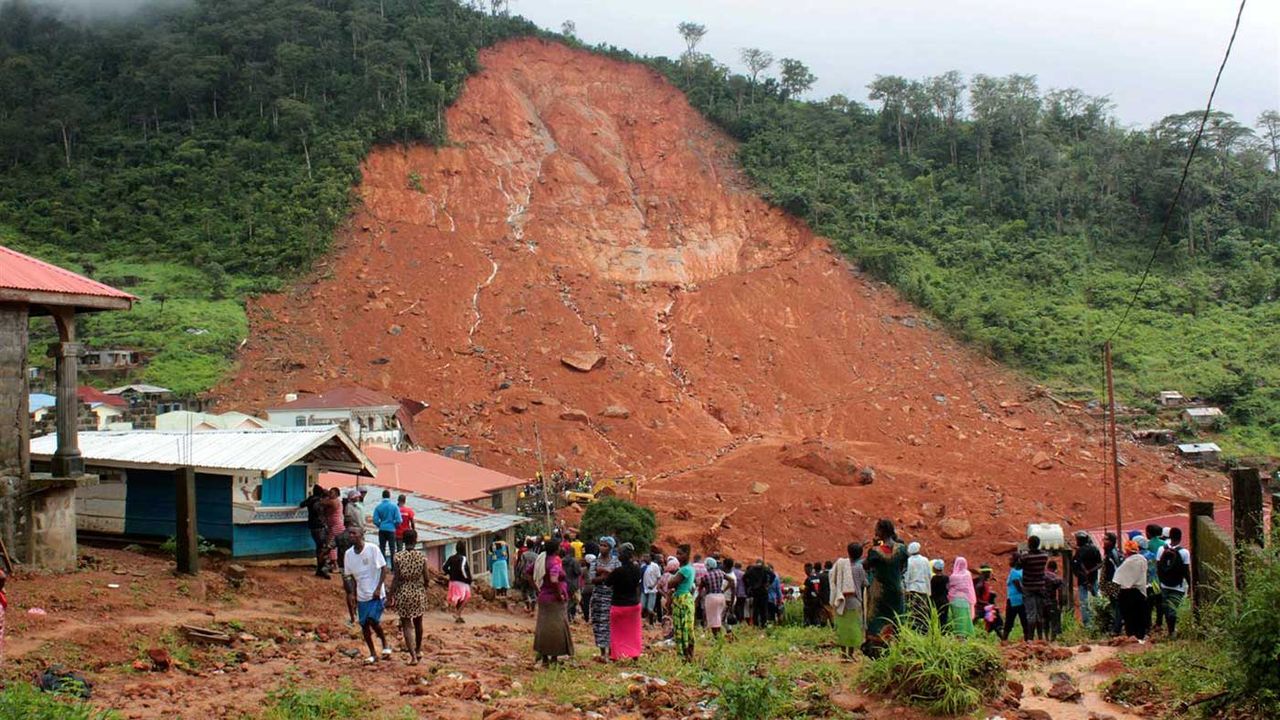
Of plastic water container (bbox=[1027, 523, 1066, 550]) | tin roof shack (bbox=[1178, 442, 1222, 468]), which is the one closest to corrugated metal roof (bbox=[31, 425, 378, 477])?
plastic water container (bbox=[1027, 523, 1066, 550])

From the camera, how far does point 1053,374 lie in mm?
41188

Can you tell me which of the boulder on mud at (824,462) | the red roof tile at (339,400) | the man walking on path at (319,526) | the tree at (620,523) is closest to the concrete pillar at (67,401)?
the man walking on path at (319,526)

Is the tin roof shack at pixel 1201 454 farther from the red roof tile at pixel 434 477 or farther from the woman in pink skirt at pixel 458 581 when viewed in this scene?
the woman in pink skirt at pixel 458 581

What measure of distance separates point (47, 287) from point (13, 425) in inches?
63.6

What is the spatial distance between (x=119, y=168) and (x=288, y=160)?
9.15m

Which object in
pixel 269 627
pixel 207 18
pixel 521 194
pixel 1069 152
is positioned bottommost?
pixel 269 627

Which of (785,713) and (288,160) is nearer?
(785,713)

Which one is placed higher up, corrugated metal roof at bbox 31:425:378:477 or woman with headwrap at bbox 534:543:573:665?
corrugated metal roof at bbox 31:425:378:477

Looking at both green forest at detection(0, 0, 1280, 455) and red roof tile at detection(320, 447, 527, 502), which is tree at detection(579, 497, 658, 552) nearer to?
red roof tile at detection(320, 447, 527, 502)

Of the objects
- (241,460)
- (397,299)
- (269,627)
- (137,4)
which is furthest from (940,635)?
(137,4)

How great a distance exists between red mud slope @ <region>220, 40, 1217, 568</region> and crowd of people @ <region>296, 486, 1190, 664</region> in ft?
43.3

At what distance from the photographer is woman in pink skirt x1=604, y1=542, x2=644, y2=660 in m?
9.73

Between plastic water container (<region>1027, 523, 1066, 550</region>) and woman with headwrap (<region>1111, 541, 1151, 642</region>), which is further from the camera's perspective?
plastic water container (<region>1027, 523, 1066, 550</region>)

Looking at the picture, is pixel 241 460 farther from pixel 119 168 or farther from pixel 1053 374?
pixel 119 168
